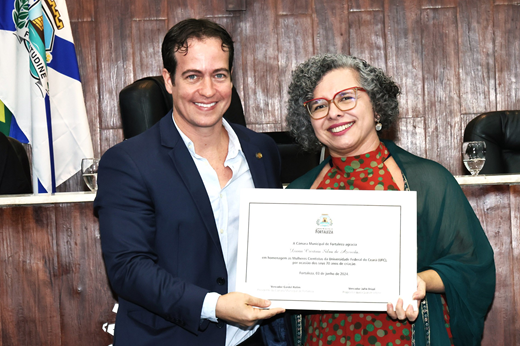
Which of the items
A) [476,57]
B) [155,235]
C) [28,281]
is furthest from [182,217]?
[476,57]

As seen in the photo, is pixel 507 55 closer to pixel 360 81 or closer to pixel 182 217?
pixel 360 81

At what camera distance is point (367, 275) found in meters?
1.32

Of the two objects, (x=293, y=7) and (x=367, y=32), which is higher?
(x=293, y=7)

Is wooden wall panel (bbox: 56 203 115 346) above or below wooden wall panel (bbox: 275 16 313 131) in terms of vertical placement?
below

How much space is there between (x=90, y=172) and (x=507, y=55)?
3602 mm

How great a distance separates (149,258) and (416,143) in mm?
3317

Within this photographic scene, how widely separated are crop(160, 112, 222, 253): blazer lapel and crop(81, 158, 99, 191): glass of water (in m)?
0.71

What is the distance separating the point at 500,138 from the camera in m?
2.88

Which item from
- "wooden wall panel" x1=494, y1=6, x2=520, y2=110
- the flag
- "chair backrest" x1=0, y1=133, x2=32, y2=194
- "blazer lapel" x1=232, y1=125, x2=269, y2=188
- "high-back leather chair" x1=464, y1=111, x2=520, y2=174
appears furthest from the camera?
"wooden wall panel" x1=494, y1=6, x2=520, y2=110

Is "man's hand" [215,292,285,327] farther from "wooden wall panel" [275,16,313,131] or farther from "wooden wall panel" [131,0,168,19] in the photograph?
"wooden wall panel" [131,0,168,19]

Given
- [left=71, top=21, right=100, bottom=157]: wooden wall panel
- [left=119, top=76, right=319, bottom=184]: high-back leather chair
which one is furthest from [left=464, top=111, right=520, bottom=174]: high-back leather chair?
[left=71, top=21, right=100, bottom=157]: wooden wall panel

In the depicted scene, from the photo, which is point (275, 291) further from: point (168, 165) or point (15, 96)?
point (15, 96)

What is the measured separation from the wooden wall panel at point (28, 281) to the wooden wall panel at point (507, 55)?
12.3 ft

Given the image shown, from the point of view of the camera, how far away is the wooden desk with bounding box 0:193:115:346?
1934mm
